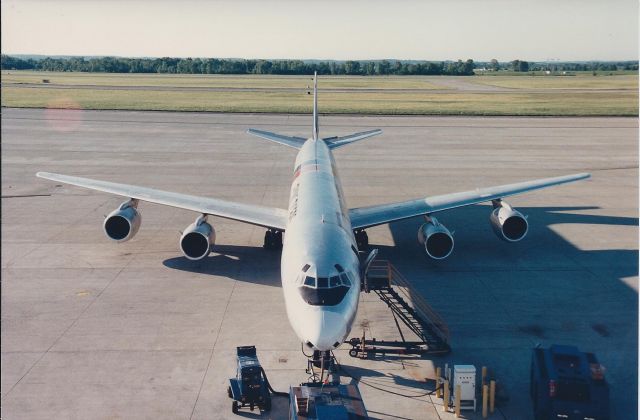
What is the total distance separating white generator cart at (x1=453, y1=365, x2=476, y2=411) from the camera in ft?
47.6

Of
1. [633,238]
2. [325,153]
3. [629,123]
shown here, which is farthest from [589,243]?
[629,123]

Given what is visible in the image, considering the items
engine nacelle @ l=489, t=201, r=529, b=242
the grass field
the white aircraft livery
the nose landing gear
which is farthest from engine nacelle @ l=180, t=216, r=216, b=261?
the grass field

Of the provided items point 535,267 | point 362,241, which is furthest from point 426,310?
point 535,267

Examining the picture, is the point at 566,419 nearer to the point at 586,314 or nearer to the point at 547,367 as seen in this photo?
the point at 547,367

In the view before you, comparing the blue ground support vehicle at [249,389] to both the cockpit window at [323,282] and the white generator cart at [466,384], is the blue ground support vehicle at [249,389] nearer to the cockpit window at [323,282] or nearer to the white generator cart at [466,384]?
the cockpit window at [323,282]

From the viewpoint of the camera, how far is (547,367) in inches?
557

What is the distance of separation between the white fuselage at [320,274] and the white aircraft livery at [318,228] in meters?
0.02

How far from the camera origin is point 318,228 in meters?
16.6

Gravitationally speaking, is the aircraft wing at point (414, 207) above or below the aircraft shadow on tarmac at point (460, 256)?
above

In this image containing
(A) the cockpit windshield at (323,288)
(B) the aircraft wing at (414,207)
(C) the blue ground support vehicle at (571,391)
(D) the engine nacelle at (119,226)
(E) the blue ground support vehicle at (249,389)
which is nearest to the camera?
(C) the blue ground support vehicle at (571,391)

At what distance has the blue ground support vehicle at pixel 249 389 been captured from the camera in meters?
14.3

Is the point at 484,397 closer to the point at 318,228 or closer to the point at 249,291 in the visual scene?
the point at 318,228

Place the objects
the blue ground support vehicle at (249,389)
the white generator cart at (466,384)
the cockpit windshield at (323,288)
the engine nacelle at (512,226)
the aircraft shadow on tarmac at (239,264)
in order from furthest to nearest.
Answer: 1. the engine nacelle at (512,226)
2. the aircraft shadow on tarmac at (239,264)
3. the white generator cart at (466,384)
4. the blue ground support vehicle at (249,389)
5. the cockpit windshield at (323,288)

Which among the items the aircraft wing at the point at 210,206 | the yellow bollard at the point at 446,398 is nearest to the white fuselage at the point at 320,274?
the yellow bollard at the point at 446,398
